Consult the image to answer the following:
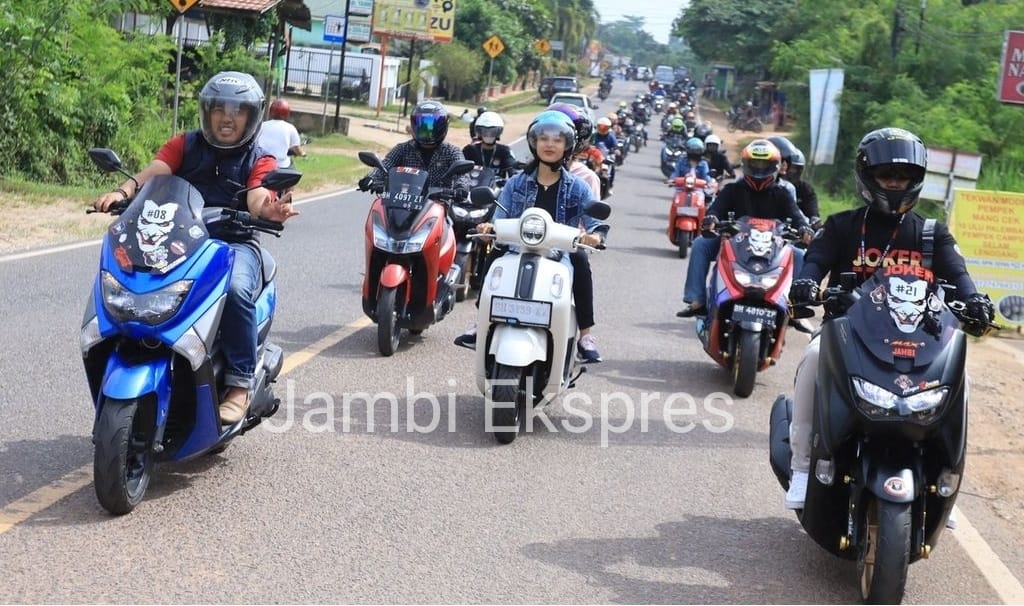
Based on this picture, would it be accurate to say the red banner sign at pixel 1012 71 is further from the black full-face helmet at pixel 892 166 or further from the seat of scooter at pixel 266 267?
the seat of scooter at pixel 266 267

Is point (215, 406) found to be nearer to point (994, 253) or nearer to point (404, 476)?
point (404, 476)

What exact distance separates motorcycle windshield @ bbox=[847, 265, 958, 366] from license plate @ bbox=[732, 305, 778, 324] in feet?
14.6

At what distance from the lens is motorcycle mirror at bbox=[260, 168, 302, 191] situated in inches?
237

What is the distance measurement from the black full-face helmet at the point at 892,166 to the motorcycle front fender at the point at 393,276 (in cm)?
450

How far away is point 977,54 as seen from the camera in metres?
35.3

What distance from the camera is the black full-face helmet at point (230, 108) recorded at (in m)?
6.36

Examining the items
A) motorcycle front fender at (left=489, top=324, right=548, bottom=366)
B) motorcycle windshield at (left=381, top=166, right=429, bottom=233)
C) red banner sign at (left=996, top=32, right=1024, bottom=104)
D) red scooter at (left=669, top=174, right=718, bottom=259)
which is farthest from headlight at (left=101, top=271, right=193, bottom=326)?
red scooter at (left=669, top=174, right=718, bottom=259)

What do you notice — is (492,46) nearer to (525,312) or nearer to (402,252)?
(402,252)

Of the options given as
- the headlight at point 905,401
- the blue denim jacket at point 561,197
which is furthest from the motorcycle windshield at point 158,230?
the blue denim jacket at point 561,197

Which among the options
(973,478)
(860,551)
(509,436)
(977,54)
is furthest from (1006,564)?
(977,54)

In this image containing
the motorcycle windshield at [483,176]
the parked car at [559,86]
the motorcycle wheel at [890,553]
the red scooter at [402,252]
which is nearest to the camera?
the motorcycle wheel at [890,553]

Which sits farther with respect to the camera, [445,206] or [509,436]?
[445,206]

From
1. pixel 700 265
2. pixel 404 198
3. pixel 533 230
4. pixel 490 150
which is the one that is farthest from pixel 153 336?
pixel 490 150

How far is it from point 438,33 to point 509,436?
152 ft
